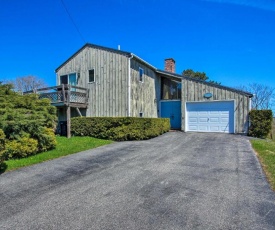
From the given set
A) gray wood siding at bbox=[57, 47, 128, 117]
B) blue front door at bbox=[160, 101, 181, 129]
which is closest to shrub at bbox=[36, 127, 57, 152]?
gray wood siding at bbox=[57, 47, 128, 117]

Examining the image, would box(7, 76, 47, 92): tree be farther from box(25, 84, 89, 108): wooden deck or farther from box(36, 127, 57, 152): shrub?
box(36, 127, 57, 152): shrub

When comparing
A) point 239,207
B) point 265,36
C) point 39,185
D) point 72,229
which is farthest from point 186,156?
point 265,36

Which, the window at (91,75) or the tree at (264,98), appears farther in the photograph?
the tree at (264,98)

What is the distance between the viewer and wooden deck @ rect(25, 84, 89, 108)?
523 inches

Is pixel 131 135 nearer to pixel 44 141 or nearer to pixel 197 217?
pixel 44 141

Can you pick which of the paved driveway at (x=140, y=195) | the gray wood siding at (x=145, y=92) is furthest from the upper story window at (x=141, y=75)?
the paved driveway at (x=140, y=195)

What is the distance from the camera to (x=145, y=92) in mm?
15797

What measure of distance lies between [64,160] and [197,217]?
5.61 meters

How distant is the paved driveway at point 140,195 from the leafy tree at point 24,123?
4.60 ft

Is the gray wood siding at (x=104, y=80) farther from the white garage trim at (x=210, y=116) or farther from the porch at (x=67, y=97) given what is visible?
the white garage trim at (x=210, y=116)

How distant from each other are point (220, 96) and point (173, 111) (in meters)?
3.99

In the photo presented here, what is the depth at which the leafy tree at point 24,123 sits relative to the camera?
25.2 ft

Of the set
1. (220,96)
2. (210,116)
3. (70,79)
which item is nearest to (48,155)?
(70,79)

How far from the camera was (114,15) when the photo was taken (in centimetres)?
1232
